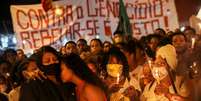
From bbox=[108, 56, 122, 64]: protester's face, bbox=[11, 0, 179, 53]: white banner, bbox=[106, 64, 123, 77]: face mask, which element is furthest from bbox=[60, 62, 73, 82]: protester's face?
bbox=[11, 0, 179, 53]: white banner

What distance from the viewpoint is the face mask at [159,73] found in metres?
4.41

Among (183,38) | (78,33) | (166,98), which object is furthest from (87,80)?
(78,33)

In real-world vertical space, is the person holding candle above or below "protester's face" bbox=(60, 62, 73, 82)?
below

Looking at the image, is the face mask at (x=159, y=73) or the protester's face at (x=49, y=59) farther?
the face mask at (x=159, y=73)

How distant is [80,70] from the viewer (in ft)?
13.2

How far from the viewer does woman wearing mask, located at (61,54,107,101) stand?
12.8 feet

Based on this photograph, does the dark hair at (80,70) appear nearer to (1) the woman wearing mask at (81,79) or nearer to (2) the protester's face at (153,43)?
(1) the woman wearing mask at (81,79)

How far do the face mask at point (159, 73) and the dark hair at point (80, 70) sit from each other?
24.2 inches

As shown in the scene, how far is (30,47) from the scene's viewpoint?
9352 millimetres

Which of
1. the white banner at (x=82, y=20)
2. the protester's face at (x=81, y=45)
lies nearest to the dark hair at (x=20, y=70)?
the protester's face at (x=81, y=45)

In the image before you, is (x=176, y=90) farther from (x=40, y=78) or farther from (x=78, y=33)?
(x=78, y=33)

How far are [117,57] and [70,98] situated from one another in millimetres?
1163

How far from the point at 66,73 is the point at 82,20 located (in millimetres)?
5559

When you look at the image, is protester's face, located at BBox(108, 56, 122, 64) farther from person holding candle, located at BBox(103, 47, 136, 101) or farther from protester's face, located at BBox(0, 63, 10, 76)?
protester's face, located at BBox(0, 63, 10, 76)
